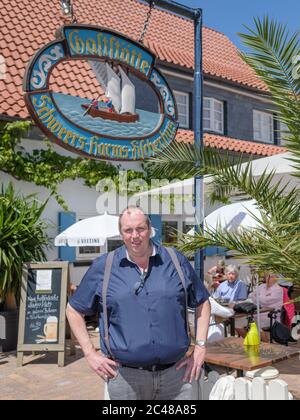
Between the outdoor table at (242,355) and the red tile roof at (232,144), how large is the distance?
7.98 meters

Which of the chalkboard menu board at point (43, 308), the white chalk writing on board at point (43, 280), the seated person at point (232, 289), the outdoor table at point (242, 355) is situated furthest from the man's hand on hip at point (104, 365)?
the seated person at point (232, 289)

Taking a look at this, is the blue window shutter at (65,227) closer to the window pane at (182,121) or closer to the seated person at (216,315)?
the seated person at (216,315)

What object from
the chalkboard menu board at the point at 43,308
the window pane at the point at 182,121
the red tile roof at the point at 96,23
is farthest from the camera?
the window pane at the point at 182,121

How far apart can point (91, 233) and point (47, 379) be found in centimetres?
299

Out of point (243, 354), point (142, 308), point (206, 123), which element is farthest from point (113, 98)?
point (142, 308)

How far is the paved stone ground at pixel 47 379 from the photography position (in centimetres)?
489

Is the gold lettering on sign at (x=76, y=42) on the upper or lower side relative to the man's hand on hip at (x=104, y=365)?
upper

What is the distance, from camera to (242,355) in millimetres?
4238

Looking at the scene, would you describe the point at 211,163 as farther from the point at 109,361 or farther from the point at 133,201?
the point at 133,201

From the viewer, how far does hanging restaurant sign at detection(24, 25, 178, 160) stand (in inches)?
325

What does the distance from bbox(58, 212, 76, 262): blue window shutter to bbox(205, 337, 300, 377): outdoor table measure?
217 inches
